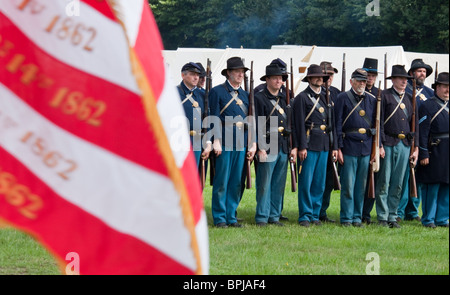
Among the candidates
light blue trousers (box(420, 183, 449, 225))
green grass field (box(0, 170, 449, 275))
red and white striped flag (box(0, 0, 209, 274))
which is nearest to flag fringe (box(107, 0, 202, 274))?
red and white striped flag (box(0, 0, 209, 274))

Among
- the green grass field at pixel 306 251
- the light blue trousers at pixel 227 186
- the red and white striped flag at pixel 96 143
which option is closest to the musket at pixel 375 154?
the green grass field at pixel 306 251

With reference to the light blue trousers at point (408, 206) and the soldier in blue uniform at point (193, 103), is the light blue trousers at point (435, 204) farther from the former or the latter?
the soldier in blue uniform at point (193, 103)

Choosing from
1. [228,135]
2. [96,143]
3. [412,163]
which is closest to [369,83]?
[412,163]

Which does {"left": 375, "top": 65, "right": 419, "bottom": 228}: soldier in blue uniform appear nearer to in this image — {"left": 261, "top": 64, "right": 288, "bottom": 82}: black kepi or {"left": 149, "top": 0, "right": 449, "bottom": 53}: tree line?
{"left": 261, "top": 64, "right": 288, "bottom": 82}: black kepi

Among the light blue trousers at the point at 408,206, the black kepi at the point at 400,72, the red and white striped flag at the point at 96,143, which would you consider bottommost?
the light blue trousers at the point at 408,206

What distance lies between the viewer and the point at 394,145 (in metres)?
9.00

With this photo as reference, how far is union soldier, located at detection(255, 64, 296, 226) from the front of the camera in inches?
347

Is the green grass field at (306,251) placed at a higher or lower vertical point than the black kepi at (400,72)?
lower

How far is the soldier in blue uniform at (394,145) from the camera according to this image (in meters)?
8.96

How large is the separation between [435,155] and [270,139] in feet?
5.99

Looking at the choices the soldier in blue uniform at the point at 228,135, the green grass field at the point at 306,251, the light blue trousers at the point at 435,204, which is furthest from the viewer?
the light blue trousers at the point at 435,204

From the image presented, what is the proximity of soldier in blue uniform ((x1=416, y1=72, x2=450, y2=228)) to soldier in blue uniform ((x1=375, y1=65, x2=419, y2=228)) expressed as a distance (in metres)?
0.16

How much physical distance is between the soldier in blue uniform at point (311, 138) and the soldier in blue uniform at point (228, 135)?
0.54 m

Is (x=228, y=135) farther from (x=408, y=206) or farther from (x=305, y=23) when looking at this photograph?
(x=305, y=23)
